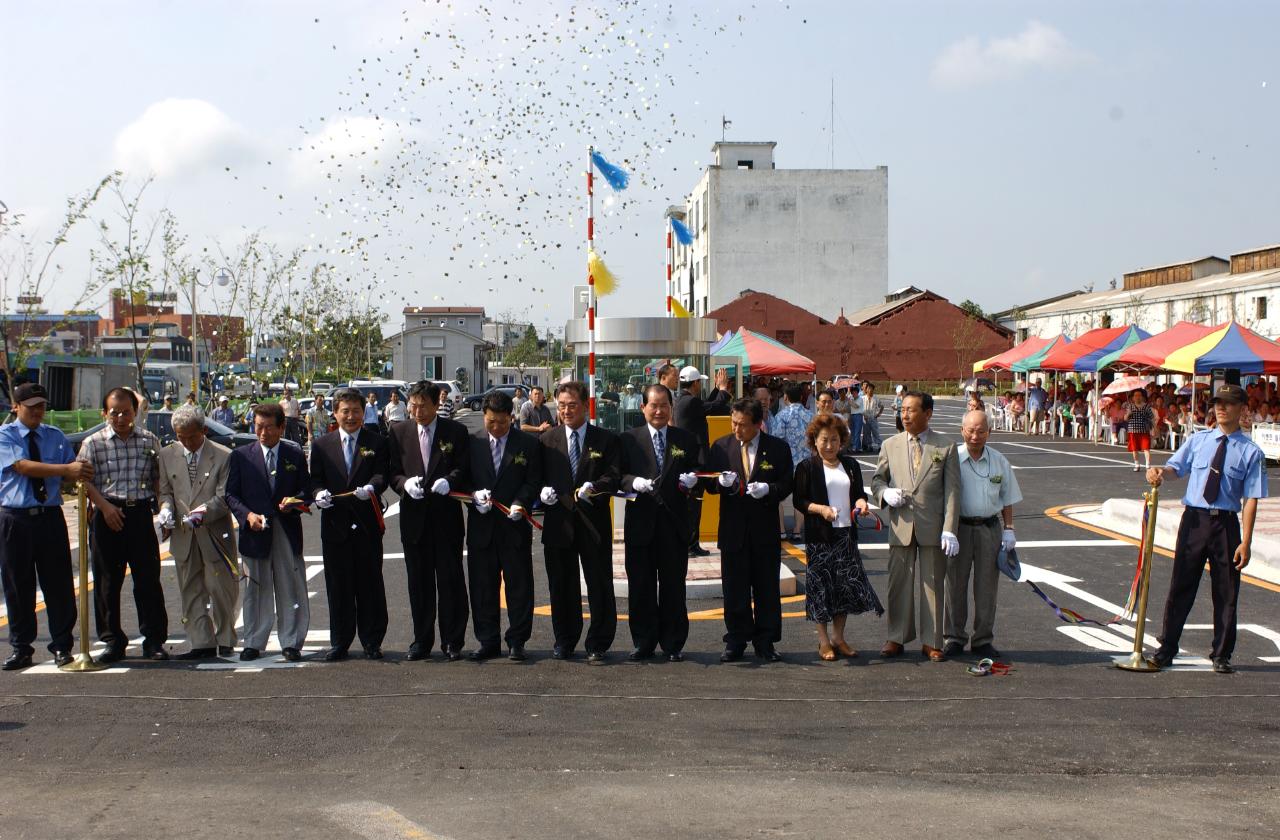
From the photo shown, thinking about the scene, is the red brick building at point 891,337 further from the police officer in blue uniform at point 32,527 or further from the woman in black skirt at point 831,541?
the police officer in blue uniform at point 32,527

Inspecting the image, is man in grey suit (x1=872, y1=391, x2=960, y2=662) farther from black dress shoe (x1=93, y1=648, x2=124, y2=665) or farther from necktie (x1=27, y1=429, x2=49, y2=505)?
necktie (x1=27, y1=429, x2=49, y2=505)

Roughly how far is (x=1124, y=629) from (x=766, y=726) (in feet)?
13.2

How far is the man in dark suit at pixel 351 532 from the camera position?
8.32 meters

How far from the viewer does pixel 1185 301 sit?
52156 mm

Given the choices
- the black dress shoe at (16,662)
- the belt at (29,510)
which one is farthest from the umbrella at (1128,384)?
the black dress shoe at (16,662)

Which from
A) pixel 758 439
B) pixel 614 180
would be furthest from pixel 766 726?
pixel 614 180

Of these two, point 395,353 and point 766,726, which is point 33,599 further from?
point 395,353

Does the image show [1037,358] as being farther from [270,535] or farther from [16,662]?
[16,662]

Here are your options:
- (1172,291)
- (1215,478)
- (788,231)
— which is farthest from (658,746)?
(788,231)

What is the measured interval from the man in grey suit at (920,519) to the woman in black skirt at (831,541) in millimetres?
182

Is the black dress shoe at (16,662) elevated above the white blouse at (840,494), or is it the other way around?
the white blouse at (840,494)

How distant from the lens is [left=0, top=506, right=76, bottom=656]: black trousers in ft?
26.8

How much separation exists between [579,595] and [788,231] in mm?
71211

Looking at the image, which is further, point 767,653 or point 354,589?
point 354,589
